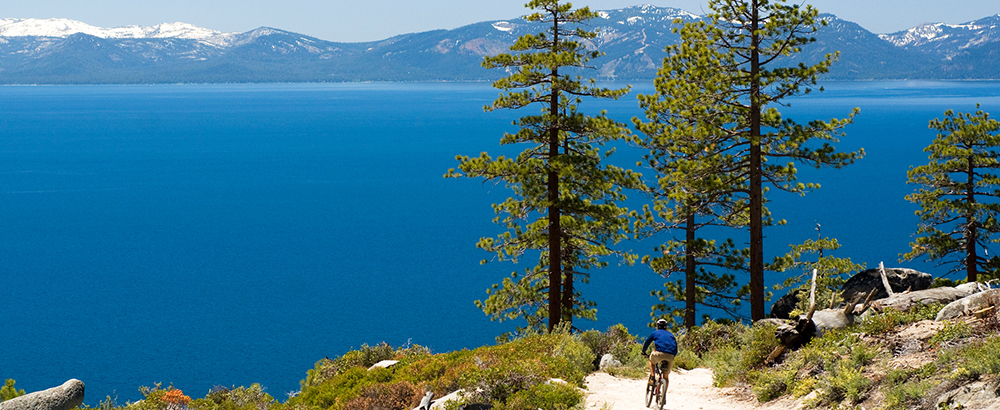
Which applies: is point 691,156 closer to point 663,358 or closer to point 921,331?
point 921,331

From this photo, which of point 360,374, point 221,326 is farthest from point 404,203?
point 360,374

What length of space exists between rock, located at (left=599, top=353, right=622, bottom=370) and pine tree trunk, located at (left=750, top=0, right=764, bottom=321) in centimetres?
757

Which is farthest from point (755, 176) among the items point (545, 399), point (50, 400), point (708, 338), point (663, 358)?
point (50, 400)

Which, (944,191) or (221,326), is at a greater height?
(944,191)

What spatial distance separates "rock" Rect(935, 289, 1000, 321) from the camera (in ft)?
41.5

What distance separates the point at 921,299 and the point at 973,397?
7083mm

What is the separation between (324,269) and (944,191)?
51.2 m

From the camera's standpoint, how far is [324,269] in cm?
6644

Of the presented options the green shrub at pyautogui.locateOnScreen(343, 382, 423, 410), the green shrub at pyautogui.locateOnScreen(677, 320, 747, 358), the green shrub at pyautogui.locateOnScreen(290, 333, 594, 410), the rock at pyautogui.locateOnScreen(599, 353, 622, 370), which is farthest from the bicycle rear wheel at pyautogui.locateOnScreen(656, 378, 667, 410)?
the green shrub at pyautogui.locateOnScreen(677, 320, 747, 358)

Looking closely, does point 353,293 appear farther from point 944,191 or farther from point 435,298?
point 944,191

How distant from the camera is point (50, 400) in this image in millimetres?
16609

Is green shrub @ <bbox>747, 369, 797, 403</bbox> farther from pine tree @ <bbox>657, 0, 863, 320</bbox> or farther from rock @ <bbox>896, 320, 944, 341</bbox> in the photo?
pine tree @ <bbox>657, 0, 863, 320</bbox>

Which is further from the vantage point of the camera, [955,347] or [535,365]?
[535,365]

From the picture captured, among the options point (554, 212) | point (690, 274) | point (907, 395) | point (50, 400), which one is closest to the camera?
point (907, 395)
